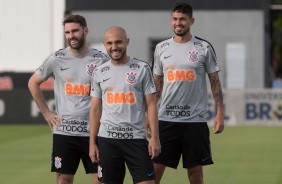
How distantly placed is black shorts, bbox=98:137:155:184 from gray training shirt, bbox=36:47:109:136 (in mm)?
959

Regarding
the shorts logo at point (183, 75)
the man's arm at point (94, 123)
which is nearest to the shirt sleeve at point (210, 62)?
the shorts logo at point (183, 75)

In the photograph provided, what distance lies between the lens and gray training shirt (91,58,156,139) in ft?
32.0

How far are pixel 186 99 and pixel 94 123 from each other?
166 cm

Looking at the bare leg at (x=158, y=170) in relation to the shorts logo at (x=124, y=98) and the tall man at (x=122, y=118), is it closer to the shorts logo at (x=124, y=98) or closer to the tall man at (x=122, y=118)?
the tall man at (x=122, y=118)

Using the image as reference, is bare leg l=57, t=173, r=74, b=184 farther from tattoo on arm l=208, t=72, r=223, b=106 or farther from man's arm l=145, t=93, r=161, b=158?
tattoo on arm l=208, t=72, r=223, b=106

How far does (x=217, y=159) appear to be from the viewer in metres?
19.3

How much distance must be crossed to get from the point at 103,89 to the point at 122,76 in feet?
0.78

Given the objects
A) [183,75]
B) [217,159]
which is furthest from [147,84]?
[217,159]

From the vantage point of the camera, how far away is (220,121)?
11.2 metres

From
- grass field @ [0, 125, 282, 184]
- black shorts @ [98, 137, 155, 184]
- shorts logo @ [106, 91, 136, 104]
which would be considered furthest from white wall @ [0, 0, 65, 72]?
shorts logo @ [106, 91, 136, 104]

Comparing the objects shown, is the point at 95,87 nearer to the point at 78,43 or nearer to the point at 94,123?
the point at 94,123

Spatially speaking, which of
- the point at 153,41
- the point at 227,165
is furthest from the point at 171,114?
the point at 153,41

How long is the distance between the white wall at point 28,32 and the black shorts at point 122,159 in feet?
112

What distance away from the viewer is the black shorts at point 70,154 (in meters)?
11.0
